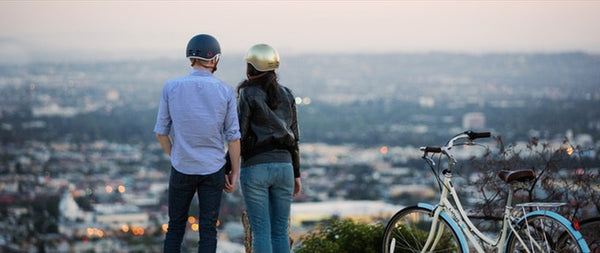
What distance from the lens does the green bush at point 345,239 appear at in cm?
659

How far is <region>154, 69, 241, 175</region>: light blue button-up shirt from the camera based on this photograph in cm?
426

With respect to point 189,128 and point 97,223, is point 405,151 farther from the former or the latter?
point 189,128

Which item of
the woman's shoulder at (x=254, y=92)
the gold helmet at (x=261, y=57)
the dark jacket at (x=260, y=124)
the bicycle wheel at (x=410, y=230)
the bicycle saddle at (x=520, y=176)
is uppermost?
the gold helmet at (x=261, y=57)

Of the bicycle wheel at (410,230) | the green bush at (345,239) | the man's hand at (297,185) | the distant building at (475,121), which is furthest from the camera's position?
the distant building at (475,121)

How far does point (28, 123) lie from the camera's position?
38438 millimetres

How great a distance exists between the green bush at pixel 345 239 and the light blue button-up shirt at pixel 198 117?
99.1 inches

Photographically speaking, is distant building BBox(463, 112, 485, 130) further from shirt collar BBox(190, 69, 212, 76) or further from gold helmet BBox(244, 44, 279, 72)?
shirt collar BBox(190, 69, 212, 76)

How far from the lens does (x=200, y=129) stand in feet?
14.0

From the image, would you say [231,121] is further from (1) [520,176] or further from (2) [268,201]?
(1) [520,176]

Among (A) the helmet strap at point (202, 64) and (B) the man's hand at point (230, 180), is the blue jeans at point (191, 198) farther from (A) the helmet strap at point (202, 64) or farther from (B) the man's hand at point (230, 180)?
(A) the helmet strap at point (202, 64)

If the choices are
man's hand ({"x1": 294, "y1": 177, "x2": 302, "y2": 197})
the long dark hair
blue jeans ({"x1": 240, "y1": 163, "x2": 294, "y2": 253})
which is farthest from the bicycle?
the long dark hair

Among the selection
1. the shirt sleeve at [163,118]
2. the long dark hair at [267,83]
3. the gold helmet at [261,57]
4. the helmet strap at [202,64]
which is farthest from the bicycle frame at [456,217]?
the shirt sleeve at [163,118]

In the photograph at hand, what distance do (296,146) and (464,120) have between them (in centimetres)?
2955

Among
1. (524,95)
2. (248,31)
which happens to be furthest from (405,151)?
(248,31)
